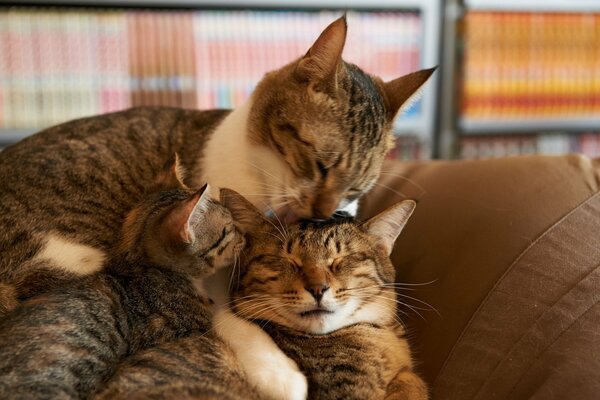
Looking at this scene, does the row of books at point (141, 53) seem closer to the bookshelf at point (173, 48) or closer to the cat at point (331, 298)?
the bookshelf at point (173, 48)

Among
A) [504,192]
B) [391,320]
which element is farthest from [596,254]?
[391,320]

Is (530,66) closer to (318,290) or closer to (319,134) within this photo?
(319,134)

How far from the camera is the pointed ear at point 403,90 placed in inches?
61.9

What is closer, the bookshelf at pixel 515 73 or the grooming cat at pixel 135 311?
the grooming cat at pixel 135 311

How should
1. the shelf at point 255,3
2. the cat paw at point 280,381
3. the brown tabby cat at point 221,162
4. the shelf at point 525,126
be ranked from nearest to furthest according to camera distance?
the cat paw at point 280,381, the brown tabby cat at point 221,162, the shelf at point 255,3, the shelf at point 525,126

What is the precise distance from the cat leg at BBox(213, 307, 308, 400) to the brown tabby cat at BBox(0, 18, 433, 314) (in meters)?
0.30

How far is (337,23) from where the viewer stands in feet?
4.33

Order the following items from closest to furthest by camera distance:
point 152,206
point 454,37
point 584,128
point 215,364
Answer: point 215,364, point 152,206, point 454,37, point 584,128

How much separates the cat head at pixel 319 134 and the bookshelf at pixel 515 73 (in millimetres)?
1498

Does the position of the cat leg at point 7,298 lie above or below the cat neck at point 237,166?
below

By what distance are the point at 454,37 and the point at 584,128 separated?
0.85 meters

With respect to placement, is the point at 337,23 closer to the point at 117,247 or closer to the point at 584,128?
the point at 117,247

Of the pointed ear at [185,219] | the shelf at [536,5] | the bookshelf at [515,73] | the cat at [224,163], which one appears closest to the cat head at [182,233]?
the pointed ear at [185,219]

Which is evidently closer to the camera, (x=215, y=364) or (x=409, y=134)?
(x=215, y=364)
